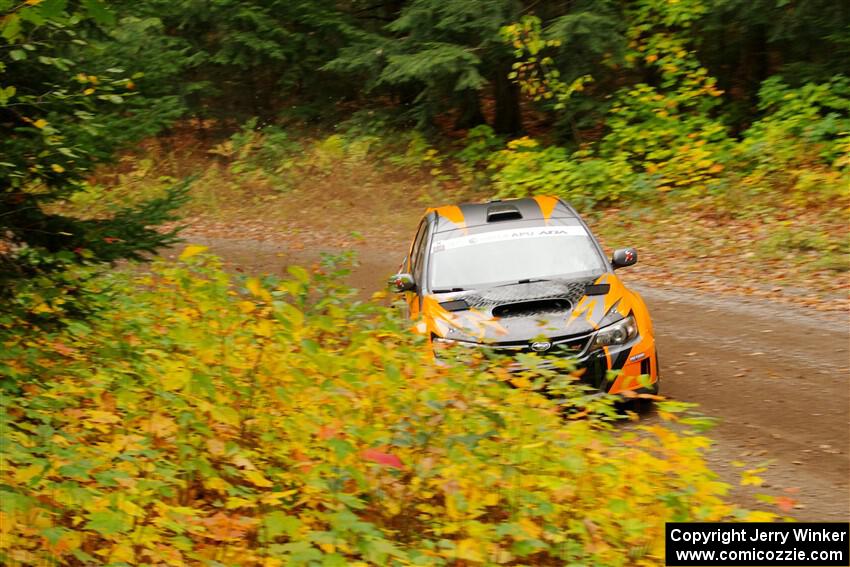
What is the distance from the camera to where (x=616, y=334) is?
26.1 feet

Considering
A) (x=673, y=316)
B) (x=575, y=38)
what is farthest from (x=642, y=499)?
(x=575, y=38)

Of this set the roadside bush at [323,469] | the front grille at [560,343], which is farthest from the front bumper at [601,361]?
the roadside bush at [323,469]

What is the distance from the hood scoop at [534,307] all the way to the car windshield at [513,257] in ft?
1.99

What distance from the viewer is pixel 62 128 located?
7.33m

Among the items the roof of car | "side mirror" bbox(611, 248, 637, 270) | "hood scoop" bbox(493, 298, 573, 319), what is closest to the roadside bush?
"hood scoop" bbox(493, 298, 573, 319)

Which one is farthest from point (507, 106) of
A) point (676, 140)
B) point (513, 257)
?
point (513, 257)

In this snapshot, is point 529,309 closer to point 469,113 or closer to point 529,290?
point 529,290

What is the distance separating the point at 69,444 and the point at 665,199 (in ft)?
46.7

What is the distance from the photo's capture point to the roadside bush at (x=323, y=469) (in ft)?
15.4

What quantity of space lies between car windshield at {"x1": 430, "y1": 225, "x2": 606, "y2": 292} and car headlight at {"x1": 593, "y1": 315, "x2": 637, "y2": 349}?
937 mm

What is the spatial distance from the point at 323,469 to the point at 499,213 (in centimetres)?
520

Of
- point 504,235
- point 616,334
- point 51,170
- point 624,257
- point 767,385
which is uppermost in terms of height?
point 51,170

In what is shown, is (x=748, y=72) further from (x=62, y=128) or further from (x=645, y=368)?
(x=62, y=128)

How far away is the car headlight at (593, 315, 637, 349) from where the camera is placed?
7.90 meters
